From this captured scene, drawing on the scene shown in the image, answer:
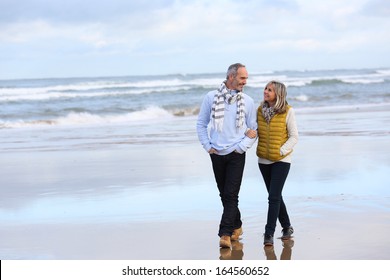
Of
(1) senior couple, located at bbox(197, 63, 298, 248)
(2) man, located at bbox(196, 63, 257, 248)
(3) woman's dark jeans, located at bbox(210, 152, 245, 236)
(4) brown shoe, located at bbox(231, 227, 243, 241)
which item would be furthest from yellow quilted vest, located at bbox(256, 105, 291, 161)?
(4) brown shoe, located at bbox(231, 227, 243, 241)

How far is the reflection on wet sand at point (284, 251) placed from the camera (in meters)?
6.38

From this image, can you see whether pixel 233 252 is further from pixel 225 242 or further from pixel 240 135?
pixel 240 135

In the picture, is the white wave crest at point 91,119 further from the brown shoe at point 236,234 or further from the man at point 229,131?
the man at point 229,131

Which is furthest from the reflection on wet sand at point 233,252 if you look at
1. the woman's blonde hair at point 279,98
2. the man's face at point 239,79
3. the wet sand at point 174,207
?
the man's face at point 239,79

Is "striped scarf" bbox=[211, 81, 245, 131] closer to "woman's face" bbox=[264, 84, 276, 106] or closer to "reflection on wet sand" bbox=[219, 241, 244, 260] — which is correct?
"woman's face" bbox=[264, 84, 276, 106]

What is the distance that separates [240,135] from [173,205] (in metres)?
2.05

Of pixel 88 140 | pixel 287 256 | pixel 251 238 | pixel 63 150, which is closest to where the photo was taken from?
pixel 287 256

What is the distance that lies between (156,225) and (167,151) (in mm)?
6241

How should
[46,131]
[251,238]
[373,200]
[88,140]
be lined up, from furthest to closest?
[46,131] → [88,140] → [373,200] → [251,238]

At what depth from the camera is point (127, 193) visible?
946 cm

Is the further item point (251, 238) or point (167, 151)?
point (167, 151)

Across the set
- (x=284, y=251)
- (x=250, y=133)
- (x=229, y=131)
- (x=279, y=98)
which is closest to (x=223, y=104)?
(x=229, y=131)
